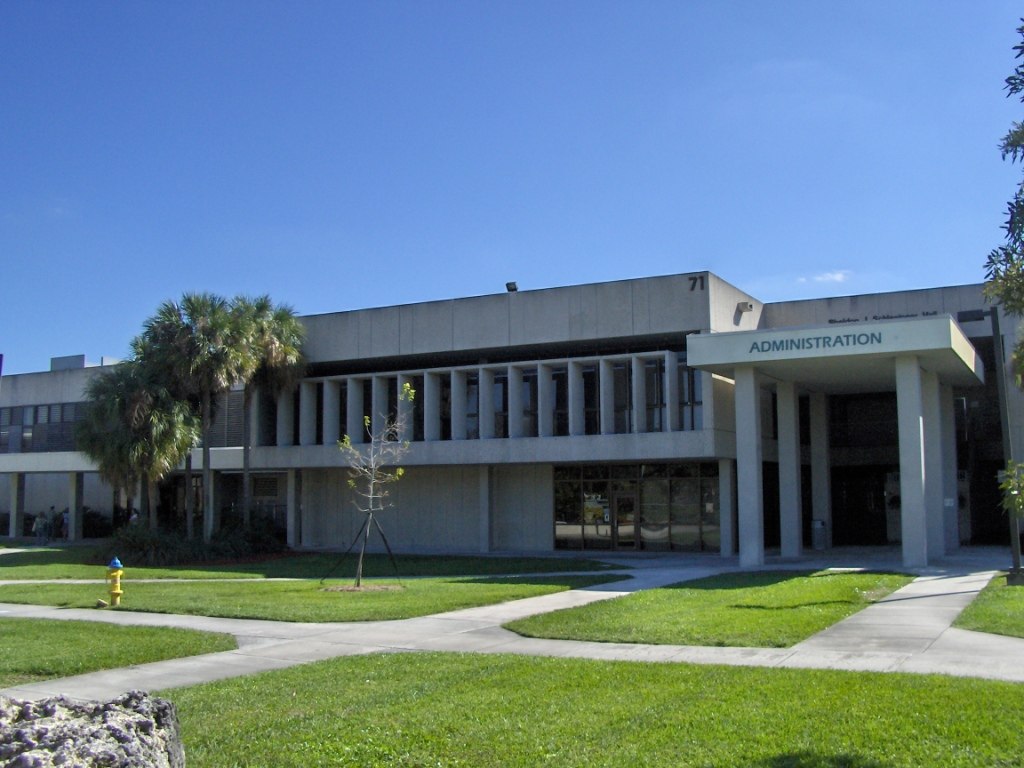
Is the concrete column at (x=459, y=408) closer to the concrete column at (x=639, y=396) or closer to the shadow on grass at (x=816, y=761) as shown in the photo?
the concrete column at (x=639, y=396)

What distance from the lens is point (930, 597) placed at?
58.2ft

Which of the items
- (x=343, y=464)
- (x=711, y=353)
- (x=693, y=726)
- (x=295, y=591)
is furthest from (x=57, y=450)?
(x=693, y=726)

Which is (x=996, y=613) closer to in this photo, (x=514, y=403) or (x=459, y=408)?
(x=514, y=403)

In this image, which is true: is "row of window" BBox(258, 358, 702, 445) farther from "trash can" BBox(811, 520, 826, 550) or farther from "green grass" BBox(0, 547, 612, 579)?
"trash can" BBox(811, 520, 826, 550)

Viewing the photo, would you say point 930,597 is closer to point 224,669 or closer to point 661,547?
point 224,669

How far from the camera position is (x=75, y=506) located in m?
42.9

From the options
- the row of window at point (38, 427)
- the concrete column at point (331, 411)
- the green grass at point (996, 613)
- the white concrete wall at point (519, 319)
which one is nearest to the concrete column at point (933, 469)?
the white concrete wall at point (519, 319)

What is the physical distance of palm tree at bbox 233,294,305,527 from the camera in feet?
109

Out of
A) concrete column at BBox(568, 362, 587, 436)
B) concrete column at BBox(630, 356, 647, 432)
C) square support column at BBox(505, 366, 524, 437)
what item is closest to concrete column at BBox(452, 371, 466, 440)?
square support column at BBox(505, 366, 524, 437)

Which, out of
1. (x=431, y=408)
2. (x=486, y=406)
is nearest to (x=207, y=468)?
(x=431, y=408)

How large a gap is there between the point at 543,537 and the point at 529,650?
21498 mm

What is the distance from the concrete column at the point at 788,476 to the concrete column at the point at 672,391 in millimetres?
3037

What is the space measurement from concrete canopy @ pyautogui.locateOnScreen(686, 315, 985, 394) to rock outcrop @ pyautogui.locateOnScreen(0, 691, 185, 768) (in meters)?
20.9

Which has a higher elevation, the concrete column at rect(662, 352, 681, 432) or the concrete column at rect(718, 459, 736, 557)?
the concrete column at rect(662, 352, 681, 432)
